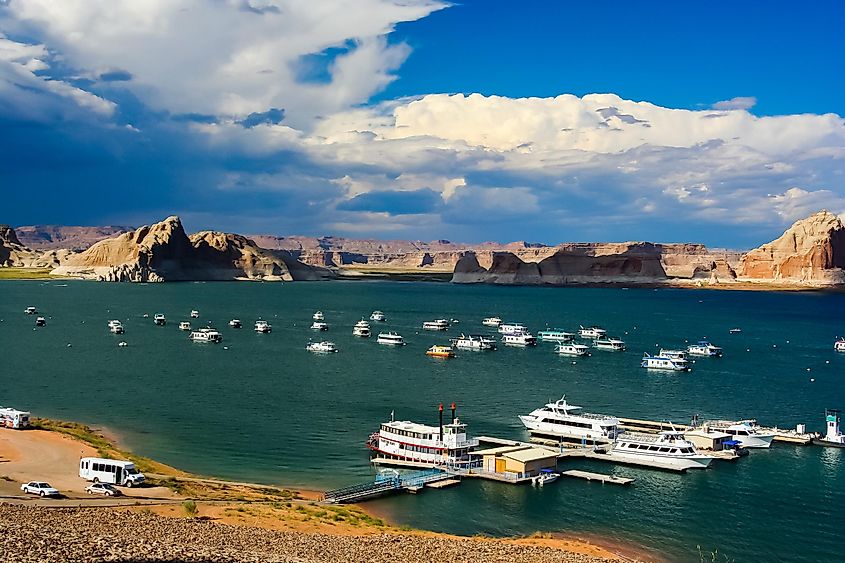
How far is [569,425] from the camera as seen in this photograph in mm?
63750

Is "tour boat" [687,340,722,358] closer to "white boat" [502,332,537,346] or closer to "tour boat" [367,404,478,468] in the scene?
"white boat" [502,332,537,346]

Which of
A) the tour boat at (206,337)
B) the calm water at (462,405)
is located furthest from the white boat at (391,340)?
the tour boat at (206,337)

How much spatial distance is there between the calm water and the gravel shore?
764 cm

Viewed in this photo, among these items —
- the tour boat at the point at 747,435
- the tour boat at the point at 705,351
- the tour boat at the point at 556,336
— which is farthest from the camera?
the tour boat at the point at 556,336

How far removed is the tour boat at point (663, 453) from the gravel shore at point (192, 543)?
66.9 feet

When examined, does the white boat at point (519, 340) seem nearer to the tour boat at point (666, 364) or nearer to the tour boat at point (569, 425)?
the tour boat at point (666, 364)

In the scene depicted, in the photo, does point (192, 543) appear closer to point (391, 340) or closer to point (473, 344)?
point (473, 344)

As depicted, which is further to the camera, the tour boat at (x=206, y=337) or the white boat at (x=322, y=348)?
the tour boat at (x=206, y=337)

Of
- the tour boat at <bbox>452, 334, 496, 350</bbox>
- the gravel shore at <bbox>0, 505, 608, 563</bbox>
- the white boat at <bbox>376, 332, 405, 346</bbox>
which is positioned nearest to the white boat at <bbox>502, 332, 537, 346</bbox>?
the tour boat at <bbox>452, 334, 496, 350</bbox>

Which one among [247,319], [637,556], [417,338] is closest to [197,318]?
[247,319]

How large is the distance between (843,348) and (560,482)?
9172 centimetres

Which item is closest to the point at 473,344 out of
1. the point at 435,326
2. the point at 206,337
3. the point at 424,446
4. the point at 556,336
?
the point at 556,336

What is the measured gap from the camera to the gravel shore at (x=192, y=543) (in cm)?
2786

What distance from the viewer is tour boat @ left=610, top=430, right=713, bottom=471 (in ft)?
181
